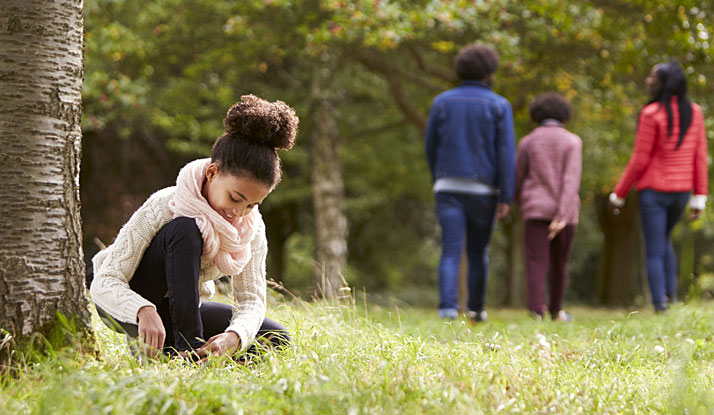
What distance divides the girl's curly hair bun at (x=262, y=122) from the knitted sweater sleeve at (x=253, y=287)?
47 centimetres

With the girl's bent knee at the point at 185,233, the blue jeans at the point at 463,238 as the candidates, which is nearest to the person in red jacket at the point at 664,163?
the blue jeans at the point at 463,238

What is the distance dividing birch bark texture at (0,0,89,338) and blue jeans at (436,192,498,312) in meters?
3.57

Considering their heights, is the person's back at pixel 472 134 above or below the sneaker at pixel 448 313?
above

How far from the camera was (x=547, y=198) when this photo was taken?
6.52 meters

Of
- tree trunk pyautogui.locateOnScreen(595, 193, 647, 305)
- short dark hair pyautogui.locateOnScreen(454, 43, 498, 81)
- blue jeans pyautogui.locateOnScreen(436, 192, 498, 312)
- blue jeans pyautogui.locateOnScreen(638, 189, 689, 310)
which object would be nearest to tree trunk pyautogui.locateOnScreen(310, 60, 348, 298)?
blue jeans pyautogui.locateOnScreen(436, 192, 498, 312)

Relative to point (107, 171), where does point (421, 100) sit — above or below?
above

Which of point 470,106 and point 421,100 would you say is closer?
point 470,106

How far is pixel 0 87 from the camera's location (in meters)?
3.09

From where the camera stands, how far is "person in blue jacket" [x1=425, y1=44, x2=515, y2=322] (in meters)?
6.25

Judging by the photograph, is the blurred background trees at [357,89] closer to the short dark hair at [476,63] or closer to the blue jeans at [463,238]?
the blue jeans at [463,238]

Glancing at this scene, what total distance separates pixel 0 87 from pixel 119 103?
8447 mm

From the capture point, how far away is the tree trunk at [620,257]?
16781 millimetres

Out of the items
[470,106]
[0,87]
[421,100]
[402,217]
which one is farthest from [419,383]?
[402,217]

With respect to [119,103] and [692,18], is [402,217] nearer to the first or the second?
[119,103]
